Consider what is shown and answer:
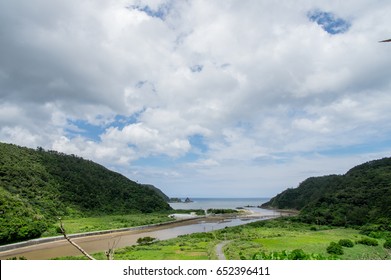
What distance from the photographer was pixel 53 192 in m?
63.8

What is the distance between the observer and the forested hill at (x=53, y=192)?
40.6 meters

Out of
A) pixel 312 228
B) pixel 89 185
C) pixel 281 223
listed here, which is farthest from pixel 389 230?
pixel 89 185

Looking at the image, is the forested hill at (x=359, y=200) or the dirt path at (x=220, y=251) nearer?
the dirt path at (x=220, y=251)

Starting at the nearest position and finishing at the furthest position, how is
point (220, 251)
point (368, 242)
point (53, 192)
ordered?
1. point (220, 251)
2. point (368, 242)
3. point (53, 192)

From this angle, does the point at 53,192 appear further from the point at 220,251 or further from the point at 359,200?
the point at 359,200

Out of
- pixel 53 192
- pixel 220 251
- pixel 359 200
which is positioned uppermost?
pixel 53 192

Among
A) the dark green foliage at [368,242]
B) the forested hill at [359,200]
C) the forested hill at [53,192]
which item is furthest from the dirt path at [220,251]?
the forested hill at [359,200]

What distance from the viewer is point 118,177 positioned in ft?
341

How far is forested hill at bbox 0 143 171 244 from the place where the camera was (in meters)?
40.6

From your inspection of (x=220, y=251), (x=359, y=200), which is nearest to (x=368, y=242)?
(x=220, y=251)

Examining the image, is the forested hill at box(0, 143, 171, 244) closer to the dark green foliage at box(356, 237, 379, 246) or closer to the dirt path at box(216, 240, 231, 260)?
the dirt path at box(216, 240, 231, 260)

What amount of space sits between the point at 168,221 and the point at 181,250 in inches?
1430

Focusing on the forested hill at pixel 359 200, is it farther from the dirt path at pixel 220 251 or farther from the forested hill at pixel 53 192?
the forested hill at pixel 53 192
